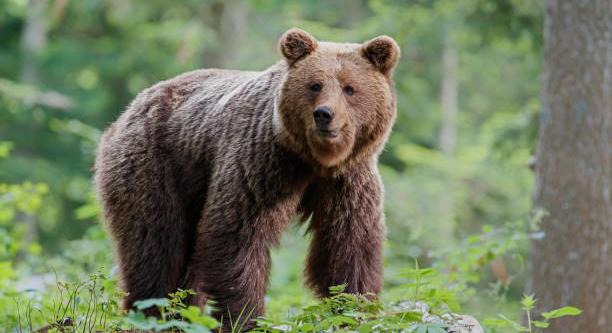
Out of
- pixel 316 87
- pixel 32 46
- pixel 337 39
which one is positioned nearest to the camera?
pixel 316 87

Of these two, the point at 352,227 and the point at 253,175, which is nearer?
the point at 253,175

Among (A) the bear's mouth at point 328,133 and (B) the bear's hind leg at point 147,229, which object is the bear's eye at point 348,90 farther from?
(B) the bear's hind leg at point 147,229

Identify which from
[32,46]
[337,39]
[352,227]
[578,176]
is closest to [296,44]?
[352,227]

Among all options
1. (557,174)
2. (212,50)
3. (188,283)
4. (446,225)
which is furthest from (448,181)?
(188,283)

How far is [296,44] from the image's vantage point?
18.5 ft

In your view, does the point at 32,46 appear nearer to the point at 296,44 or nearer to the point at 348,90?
the point at 296,44

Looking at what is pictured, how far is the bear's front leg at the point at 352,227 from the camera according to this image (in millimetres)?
5922

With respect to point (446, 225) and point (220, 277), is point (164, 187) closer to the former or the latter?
point (220, 277)

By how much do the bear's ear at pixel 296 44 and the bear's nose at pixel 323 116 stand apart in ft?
1.92

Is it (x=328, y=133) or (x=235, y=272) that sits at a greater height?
(x=328, y=133)

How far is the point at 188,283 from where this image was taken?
21.5 feet

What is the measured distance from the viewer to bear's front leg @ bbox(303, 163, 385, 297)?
5922 mm

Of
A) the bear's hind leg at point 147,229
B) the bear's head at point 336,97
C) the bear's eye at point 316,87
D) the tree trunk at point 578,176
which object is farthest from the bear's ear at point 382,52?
the tree trunk at point 578,176

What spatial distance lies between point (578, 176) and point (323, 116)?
312cm
